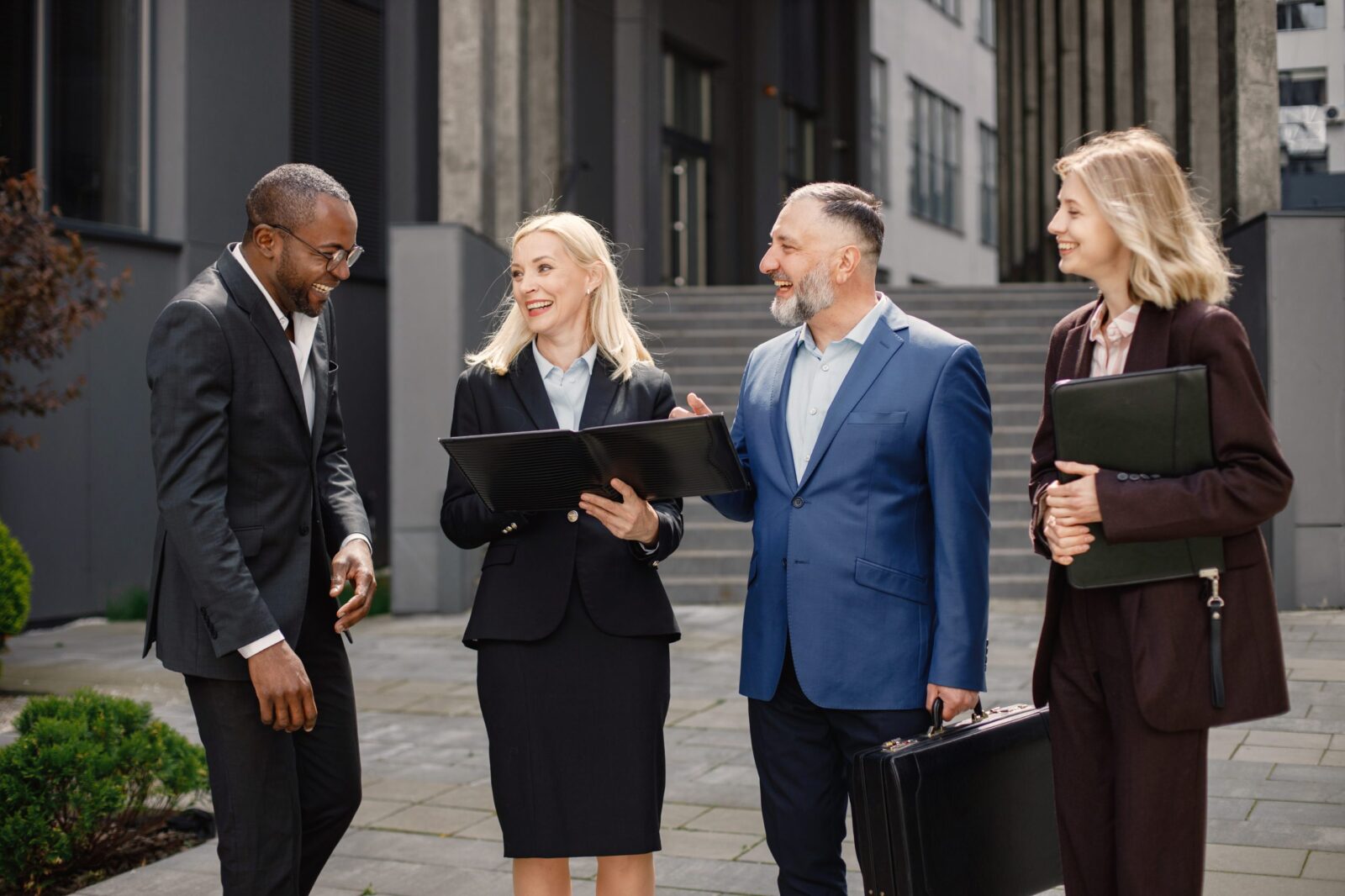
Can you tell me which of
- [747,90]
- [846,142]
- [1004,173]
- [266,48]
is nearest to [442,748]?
[266,48]

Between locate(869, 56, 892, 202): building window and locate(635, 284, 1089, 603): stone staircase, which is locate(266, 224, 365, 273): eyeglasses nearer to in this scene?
locate(635, 284, 1089, 603): stone staircase

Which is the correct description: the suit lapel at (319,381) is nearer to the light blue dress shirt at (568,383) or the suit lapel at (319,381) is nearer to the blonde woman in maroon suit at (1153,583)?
the light blue dress shirt at (568,383)

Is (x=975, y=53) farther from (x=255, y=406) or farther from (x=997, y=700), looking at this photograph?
(x=255, y=406)

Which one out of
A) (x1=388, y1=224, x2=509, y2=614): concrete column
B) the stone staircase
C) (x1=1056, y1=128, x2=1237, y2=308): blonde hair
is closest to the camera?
(x1=1056, y1=128, x2=1237, y2=308): blonde hair

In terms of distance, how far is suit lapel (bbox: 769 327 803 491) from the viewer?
3504 millimetres

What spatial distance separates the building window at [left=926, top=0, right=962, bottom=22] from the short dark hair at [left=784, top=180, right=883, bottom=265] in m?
34.2

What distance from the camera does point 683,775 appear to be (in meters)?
6.15

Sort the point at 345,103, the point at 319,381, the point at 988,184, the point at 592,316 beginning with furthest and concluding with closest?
the point at 988,184
the point at 345,103
the point at 592,316
the point at 319,381

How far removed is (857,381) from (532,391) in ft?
2.60

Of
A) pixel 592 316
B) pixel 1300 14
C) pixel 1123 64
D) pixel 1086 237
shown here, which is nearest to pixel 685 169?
pixel 1123 64

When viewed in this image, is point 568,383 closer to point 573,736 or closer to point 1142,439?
point 573,736

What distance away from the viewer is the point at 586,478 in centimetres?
323

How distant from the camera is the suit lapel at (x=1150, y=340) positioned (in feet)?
9.35

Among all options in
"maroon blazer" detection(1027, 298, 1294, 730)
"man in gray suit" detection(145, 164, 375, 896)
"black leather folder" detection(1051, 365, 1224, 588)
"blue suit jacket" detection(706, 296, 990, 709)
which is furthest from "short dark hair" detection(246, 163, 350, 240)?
"maroon blazer" detection(1027, 298, 1294, 730)
